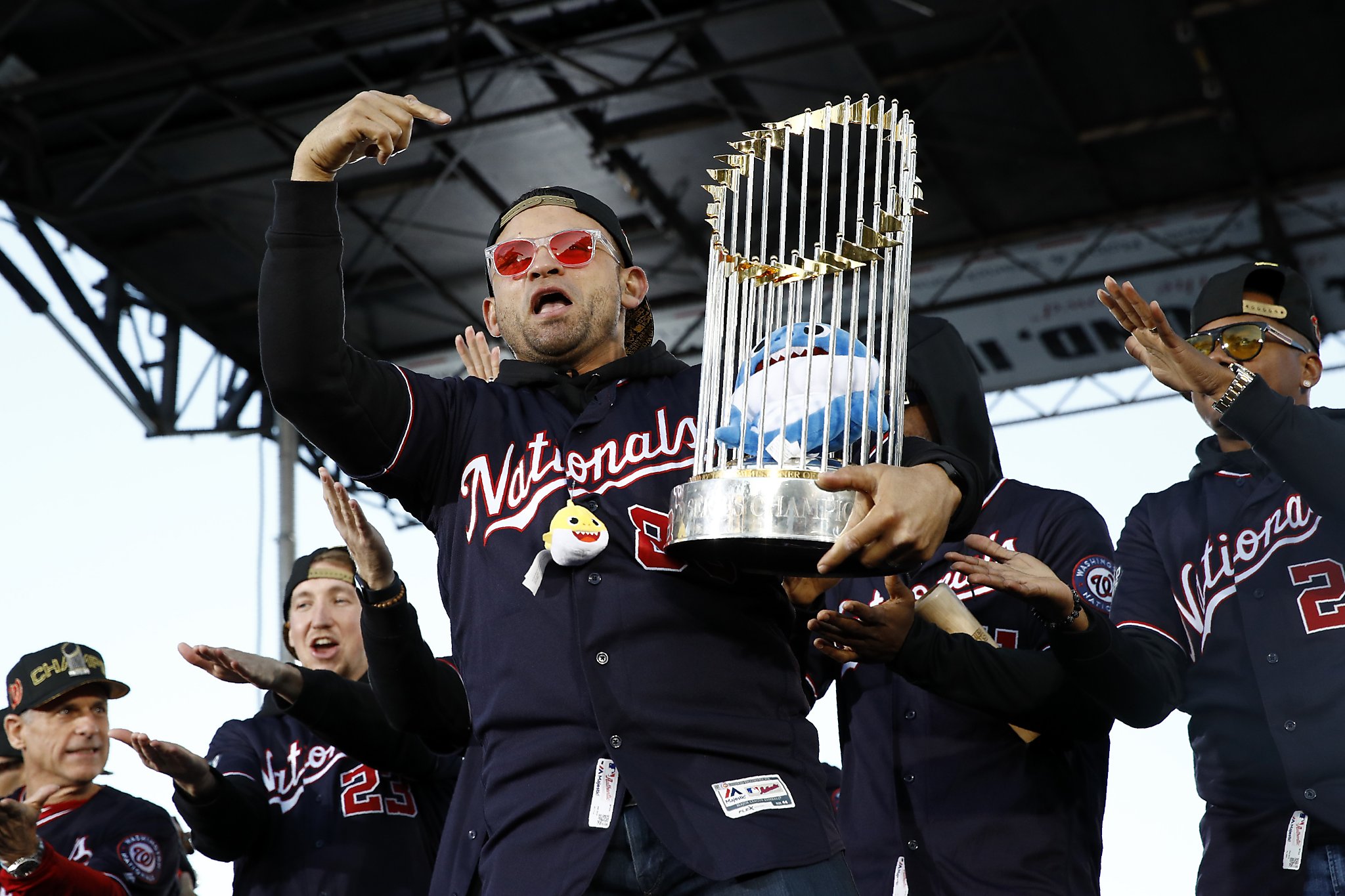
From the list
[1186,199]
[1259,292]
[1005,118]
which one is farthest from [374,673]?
[1186,199]

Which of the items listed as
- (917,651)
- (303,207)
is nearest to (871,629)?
(917,651)

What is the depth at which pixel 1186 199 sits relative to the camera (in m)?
9.30

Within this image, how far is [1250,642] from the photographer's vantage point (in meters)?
2.72

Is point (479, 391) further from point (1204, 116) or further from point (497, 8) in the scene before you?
point (1204, 116)

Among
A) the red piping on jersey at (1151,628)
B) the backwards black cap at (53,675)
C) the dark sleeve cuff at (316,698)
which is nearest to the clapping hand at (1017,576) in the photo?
the red piping on jersey at (1151,628)

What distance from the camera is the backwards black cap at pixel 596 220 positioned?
234 centimetres

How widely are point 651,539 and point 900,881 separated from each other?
107cm

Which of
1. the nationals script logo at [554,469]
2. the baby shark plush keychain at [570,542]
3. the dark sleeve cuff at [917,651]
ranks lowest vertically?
the dark sleeve cuff at [917,651]

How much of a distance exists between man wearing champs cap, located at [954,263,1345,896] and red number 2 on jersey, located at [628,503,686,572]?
53 centimetres

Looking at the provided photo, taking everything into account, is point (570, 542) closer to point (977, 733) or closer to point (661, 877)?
point (661, 877)

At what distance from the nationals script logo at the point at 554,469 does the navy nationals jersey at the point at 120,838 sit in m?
2.33

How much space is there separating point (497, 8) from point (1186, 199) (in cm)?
428

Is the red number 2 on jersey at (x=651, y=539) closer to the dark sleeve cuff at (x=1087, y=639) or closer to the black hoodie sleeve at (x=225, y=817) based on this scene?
the dark sleeve cuff at (x=1087, y=639)

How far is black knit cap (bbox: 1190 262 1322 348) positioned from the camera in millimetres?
2904
